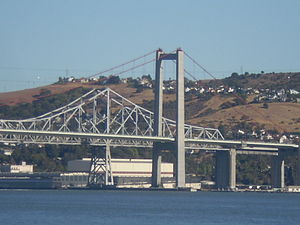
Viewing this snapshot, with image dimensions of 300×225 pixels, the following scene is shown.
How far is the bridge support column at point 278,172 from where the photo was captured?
122 meters

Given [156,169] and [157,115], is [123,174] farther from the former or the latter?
[157,115]

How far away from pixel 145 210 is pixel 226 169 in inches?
1757

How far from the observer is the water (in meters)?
65.2

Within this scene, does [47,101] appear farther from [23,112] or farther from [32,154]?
[32,154]

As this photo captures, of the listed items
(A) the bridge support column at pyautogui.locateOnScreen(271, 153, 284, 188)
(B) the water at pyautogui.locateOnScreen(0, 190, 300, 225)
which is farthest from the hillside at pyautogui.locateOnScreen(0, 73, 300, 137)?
(B) the water at pyautogui.locateOnScreen(0, 190, 300, 225)

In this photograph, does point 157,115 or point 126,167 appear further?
point 126,167

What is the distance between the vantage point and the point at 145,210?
7600 centimetres

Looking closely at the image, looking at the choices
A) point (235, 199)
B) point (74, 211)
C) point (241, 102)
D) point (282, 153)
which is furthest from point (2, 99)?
point (74, 211)

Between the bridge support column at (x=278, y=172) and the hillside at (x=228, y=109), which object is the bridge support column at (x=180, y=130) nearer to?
the bridge support column at (x=278, y=172)

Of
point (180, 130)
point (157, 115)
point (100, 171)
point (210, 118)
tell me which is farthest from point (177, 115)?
point (210, 118)

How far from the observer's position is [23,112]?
175 meters

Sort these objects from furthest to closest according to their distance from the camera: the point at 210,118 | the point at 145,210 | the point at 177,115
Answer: the point at 210,118 → the point at 177,115 → the point at 145,210

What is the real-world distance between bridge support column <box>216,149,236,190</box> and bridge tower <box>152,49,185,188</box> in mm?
9214

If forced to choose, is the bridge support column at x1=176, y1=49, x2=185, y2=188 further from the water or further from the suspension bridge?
the water
